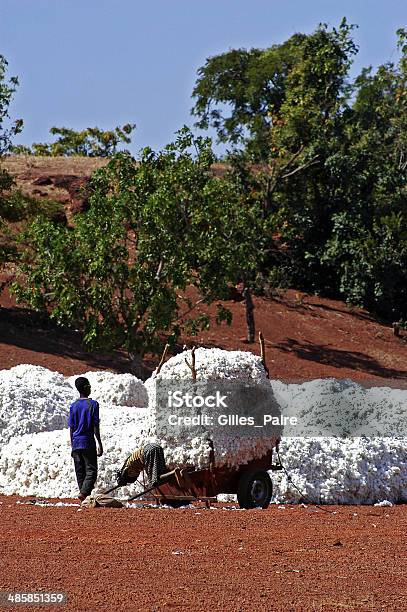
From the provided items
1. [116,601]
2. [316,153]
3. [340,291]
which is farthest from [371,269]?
[116,601]

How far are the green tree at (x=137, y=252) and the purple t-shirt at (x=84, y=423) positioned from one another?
13619 mm

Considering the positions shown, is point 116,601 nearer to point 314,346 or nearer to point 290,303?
point 314,346

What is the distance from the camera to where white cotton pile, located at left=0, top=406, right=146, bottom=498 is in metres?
12.3

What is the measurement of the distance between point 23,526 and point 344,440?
497 centimetres

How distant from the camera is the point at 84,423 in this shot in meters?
11.2

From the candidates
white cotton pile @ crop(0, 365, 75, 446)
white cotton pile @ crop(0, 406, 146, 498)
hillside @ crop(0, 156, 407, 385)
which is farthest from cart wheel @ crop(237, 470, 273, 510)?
hillside @ crop(0, 156, 407, 385)

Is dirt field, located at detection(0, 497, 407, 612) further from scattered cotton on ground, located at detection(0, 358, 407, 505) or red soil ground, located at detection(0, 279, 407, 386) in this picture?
red soil ground, located at detection(0, 279, 407, 386)

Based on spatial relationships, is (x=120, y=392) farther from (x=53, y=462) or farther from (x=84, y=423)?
(x=84, y=423)

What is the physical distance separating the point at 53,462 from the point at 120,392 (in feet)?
14.0

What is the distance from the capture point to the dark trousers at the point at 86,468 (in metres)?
11.2

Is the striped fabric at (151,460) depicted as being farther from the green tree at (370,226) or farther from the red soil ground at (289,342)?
the green tree at (370,226)

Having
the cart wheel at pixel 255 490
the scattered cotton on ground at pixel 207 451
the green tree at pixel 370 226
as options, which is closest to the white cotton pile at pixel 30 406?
the scattered cotton on ground at pixel 207 451

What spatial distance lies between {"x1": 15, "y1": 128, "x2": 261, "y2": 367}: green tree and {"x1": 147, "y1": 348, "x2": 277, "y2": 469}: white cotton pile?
1321 cm

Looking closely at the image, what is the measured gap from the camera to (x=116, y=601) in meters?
6.43
